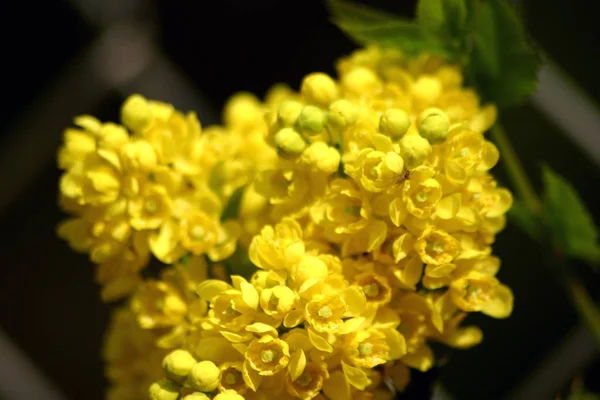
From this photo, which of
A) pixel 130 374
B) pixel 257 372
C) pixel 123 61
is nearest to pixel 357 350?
pixel 257 372

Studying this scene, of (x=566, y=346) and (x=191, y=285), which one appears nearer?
(x=191, y=285)

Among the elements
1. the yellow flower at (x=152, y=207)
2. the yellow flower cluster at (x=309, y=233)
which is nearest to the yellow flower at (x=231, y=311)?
the yellow flower cluster at (x=309, y=233)

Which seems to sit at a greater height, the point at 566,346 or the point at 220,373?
the point at 220,373

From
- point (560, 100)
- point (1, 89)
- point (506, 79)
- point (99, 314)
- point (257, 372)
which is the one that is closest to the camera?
point (257, 372)

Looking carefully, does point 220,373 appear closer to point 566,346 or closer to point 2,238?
point 566,346

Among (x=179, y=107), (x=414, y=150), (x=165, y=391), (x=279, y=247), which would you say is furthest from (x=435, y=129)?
(x=179, y=107)

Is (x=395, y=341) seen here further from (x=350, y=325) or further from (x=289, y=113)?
(x=289, y=113)

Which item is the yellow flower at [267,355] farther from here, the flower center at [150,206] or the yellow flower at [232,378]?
the flower center at [150,206]
